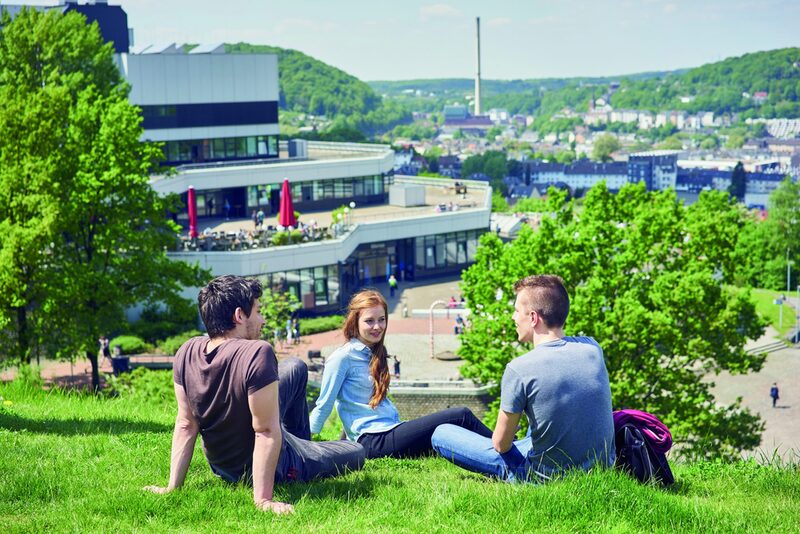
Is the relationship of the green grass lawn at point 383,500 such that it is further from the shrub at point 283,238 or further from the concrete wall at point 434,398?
the shrub at point 283,238

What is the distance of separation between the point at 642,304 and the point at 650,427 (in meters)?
20.5

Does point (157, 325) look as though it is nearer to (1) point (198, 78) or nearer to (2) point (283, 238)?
(2) point (283, 238)

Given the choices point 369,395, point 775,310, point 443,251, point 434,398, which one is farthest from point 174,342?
point 775,310

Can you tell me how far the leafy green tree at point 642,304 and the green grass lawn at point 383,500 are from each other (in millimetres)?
17718

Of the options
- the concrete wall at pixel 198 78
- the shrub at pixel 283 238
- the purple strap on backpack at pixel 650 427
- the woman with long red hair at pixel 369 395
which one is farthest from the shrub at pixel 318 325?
the purple strap on backpack at pixel 650 427

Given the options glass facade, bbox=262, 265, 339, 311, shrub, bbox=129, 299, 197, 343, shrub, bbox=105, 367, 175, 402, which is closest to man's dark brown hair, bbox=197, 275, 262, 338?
shrub, bbox=105, 367, 175, 402

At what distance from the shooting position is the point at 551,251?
28.4 meters

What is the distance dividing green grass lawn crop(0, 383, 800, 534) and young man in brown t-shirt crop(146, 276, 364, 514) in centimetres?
16

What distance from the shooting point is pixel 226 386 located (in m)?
7.05

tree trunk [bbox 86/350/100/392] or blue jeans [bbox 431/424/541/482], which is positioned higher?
blue jeans [bbox 431/424/541/482]

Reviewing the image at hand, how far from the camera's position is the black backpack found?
7.50 meters

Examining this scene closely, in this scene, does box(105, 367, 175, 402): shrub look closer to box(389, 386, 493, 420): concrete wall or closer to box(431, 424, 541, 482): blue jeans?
box(389, 386, 493, 420): concrete wall

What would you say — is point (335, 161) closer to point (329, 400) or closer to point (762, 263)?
point (762, 263)

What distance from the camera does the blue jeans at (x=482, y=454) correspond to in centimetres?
760
